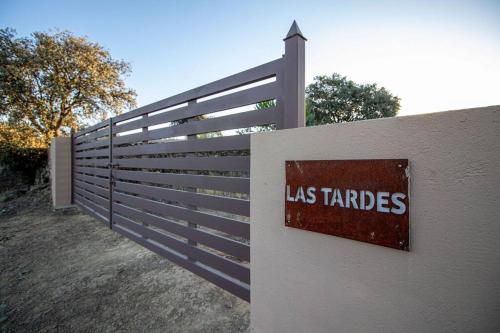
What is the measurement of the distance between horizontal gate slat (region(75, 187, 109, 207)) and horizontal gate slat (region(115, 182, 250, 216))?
164 cm

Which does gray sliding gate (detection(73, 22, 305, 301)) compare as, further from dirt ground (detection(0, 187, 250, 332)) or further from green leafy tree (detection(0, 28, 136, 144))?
green leafy tree (detection(0, 28, 136, 144))

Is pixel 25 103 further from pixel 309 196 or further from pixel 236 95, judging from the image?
pixel 309 196

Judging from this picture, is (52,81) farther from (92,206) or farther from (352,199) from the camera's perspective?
(352,199)

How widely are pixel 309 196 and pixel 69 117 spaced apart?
1840 centimetres

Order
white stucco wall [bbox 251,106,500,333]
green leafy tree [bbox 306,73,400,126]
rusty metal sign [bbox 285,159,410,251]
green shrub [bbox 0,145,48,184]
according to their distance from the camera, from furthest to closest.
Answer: green leafy tree [bbox 306,73,400,126] < green shrub [bbox 0,145,48,184] < rusty metal sign [bbox 285,159,410,251] < white stucco wall [bbox 251,106,500,333]

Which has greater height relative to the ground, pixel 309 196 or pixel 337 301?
pixel 309 196

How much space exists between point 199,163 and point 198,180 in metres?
0.21

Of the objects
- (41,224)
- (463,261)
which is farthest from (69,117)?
(463,261)

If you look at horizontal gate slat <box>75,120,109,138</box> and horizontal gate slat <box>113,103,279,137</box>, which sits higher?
horizontal gate slat <box>75,120,109,138</box>

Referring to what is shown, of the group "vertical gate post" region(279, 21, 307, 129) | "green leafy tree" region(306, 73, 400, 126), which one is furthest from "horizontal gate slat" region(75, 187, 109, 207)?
"green leafy tree" region(306, 73, 400, 126)

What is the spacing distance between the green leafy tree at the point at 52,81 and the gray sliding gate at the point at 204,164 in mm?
12805

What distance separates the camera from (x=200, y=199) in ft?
9.49

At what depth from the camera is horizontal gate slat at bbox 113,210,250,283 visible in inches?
95.5

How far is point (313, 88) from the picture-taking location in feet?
69.9
